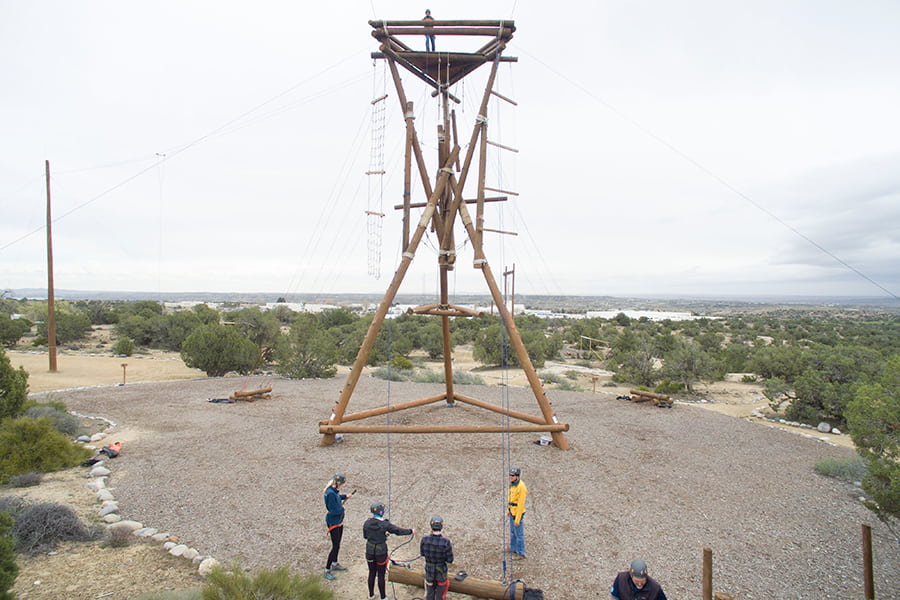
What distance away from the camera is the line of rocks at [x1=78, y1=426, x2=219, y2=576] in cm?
507

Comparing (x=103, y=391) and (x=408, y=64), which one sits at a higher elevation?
(x=408, y=64)

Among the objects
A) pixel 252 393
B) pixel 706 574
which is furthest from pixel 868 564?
pixel 252 393

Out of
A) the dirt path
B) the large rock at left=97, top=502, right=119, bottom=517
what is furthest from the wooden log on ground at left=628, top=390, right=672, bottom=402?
the large rock at left=97, top=502, right=119, bottom=517

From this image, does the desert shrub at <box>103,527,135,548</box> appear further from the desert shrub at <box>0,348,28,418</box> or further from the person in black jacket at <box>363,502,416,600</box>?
the desert shrub at <box>0,348,28,418</box>

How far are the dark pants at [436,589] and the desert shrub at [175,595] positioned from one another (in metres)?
2.10

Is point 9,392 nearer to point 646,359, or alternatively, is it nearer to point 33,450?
point 33,450

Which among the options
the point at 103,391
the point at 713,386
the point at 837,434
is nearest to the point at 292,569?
the point at 103,391

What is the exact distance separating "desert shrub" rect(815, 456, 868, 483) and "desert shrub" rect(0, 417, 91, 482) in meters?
13.3

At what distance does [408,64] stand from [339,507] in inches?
328

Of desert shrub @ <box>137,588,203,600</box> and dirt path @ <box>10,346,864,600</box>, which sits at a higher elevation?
desert shrub @ <box>137,588,203,600</box>

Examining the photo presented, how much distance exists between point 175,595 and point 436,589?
2411mm

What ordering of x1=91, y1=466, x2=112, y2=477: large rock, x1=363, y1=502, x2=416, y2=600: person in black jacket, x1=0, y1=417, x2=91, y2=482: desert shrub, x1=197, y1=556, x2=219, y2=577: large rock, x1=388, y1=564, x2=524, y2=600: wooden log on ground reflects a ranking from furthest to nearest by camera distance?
x1=91, y1=466, x2=112, y2=477: large rock
x1=0, y1=417, x2=91, y2=482: desert shrub
x1=197, y1=556, x2=219, y2=577: large rock
x1=363, y1=502, x2=416, y2=600: person in black jacket
x1=388, y1=564, x2=524, y2=600: wooden log on ground

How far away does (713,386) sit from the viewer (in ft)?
71.5

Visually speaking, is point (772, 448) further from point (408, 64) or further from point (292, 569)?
point (408, 64)
